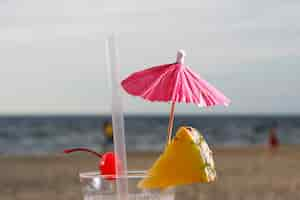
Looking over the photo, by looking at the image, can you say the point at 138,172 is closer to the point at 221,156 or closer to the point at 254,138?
the point at 221,156

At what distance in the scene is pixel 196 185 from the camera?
12.0 metres

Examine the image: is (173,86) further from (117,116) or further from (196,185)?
(196,185)

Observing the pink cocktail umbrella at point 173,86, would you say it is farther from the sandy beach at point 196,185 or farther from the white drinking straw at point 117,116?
the sandy beach at point 196,185

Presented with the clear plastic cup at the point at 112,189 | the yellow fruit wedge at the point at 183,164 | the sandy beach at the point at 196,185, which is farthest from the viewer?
the sandy beach at the point at 196,185

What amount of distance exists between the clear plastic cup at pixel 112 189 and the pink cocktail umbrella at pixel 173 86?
13 cm

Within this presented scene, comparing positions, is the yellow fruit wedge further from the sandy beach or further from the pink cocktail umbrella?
the sandy beach

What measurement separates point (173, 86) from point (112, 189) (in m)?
0.29

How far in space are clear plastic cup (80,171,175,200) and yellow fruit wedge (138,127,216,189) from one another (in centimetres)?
9

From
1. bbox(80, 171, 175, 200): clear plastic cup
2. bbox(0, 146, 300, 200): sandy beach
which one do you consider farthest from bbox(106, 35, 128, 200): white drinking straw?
bbox(0, 146, 300, 200): sandy beach

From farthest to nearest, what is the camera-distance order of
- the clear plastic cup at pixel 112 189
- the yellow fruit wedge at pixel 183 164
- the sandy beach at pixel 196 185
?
the sandy beach at pixel 196 185
the clear plastic cup at pixel 112 189
the yellow fruit wedge at pixel 183 164

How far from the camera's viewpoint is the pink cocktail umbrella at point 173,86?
72.5 inches

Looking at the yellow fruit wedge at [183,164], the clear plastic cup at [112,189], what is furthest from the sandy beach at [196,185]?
the yellow fruit wedge at [183,164]

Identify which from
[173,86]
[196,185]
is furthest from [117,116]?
[196,185]

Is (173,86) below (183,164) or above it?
above
